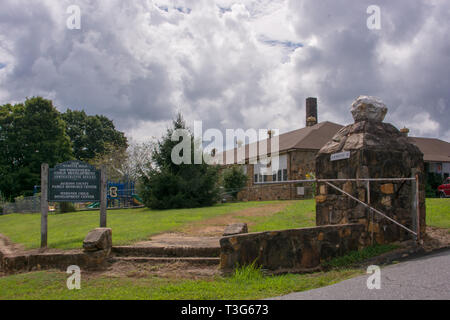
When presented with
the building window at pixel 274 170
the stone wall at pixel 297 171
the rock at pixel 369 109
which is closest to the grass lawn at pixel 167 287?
the rock at pixel 369 109

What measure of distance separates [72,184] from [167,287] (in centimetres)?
498

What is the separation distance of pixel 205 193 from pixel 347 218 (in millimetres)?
14179

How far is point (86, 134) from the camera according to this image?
57.7 m

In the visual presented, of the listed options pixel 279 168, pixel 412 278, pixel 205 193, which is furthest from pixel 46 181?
pixel 279 168

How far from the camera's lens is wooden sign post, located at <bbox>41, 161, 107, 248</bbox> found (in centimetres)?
951

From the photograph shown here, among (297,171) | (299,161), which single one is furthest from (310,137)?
(297,171)

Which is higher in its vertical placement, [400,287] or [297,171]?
[297,171]

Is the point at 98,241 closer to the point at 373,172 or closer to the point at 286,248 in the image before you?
the point at 286,248

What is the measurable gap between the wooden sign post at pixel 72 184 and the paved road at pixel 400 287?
6158mm

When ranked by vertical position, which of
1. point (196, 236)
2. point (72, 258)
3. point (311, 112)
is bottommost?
point (72, 258)

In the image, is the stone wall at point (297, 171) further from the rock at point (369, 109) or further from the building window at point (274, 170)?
the rock at point (369, 109)
